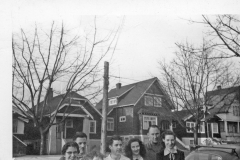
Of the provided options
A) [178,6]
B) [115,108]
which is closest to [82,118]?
[115,108]

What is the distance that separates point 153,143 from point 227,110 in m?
1.29

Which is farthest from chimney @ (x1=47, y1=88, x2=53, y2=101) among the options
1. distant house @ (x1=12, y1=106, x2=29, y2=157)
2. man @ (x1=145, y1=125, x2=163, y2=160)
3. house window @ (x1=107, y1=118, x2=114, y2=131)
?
man @ (x1=145, y1=125, x2=163, y2=160)

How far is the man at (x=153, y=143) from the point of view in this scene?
3777 mm

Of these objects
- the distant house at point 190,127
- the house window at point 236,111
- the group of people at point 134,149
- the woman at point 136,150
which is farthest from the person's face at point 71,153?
the house window at point 236,111

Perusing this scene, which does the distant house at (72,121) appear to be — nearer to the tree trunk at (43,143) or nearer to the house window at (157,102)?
the tree trunk at (43,143)

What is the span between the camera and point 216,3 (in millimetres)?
4059

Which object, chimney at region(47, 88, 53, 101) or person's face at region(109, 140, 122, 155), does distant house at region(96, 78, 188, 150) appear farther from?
chimney at region(47, 88, 53, 101)

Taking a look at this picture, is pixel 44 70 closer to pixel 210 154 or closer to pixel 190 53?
pixel 190 53

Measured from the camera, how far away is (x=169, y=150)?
150 inches

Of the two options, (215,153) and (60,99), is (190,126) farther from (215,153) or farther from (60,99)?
(60,99)

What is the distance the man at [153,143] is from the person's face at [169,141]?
89 mm

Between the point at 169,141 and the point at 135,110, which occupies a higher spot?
the point at 135,110

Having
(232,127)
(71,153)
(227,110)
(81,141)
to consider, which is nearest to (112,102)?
(81,141)

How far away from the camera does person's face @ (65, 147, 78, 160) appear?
363 cm
